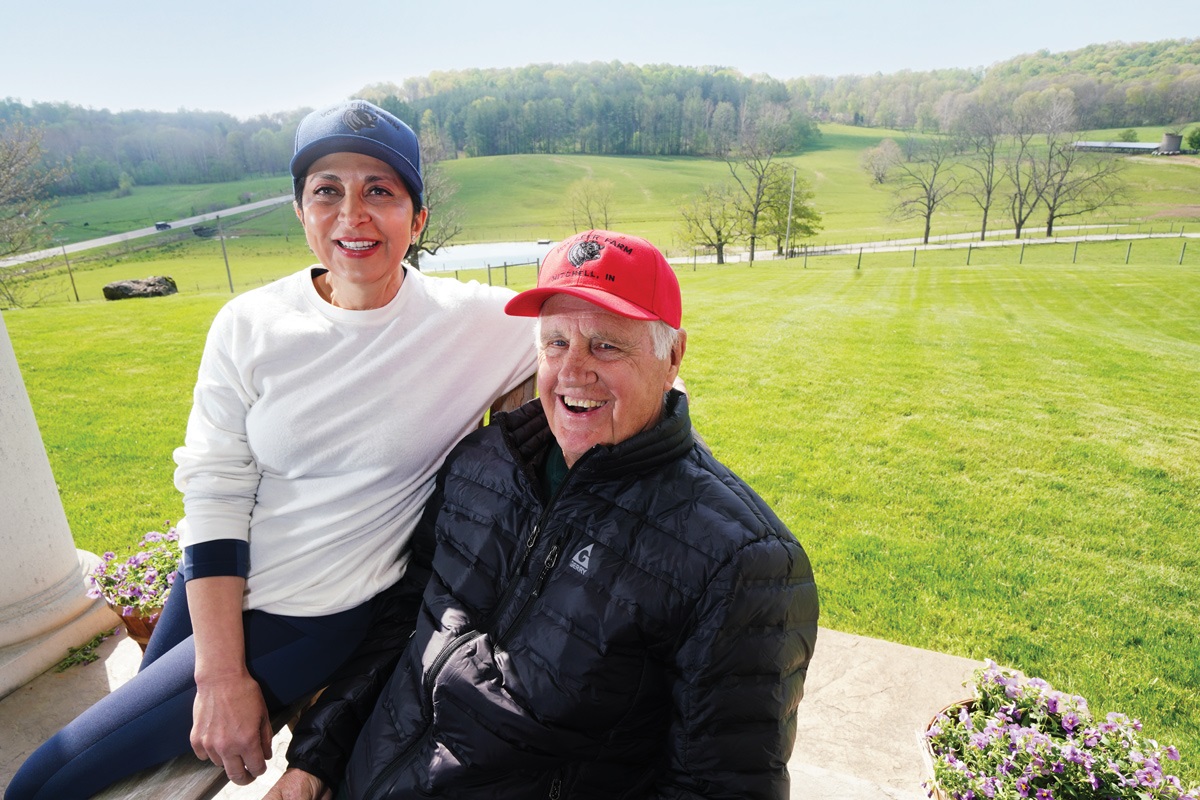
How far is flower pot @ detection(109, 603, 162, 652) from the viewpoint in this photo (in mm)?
3035

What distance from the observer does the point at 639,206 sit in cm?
7644

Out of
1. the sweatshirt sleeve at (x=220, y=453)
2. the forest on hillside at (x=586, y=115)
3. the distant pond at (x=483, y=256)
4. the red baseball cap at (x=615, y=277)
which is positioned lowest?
the distant pond at (x=483, y=256)

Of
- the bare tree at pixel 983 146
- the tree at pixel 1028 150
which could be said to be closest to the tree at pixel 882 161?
the bare tree at pixel 983 146

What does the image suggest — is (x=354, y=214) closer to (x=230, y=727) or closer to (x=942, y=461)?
(x=230, y=727)

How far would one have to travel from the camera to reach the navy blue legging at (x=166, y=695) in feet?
5.30

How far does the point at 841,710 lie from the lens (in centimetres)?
309

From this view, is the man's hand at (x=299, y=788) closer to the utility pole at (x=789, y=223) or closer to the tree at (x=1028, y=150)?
the utility pole at (x=789, y=223)

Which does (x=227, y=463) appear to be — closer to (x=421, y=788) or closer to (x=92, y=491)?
(x=421, y=788)

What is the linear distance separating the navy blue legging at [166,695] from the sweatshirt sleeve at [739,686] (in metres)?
1.11

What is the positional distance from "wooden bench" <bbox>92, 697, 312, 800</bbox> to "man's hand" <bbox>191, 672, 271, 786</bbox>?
0.03m

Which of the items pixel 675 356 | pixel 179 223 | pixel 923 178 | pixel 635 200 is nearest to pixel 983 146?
pixel 923 178

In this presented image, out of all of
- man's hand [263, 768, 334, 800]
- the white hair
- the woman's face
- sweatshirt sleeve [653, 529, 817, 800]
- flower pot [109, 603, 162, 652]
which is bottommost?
flower pot [109, 603, 162, 652]

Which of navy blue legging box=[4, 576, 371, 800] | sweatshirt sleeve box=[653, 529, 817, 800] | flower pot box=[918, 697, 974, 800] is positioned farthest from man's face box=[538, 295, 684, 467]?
flower pot box=[918, 697, 974, 800]

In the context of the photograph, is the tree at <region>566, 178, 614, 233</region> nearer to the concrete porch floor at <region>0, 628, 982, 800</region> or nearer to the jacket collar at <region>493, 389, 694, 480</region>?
the concrete porch floor at <region>0, 628, 982, 800</region>
